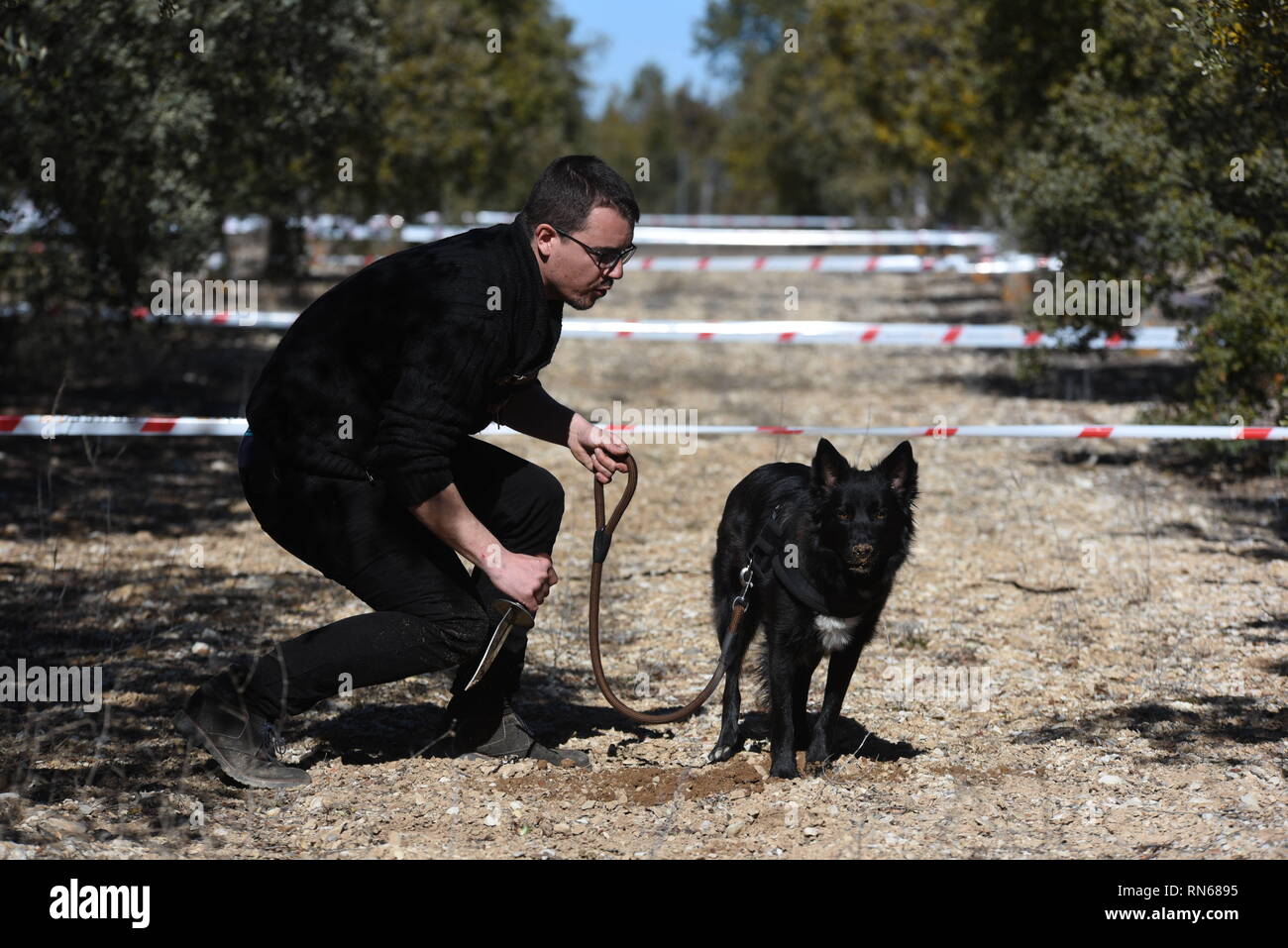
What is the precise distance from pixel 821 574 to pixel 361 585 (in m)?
1.77

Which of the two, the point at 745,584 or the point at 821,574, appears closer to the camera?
the point at 821,574

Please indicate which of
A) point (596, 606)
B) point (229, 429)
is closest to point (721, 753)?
point (596, 606)

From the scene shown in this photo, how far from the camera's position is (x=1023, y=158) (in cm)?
1578

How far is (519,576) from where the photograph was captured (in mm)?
4676

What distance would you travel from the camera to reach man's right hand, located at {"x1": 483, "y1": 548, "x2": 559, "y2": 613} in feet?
15.2

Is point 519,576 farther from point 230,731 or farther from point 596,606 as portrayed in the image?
point 230,731

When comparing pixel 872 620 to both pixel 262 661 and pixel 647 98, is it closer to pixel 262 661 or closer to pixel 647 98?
pixel 262 661

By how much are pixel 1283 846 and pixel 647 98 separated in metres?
123

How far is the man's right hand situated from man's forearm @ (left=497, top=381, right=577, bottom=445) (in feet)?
2.28

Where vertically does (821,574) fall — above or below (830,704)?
above

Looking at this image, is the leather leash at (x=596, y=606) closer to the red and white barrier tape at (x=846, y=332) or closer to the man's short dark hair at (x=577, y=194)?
the man's short dark hair at (x=577, y=194)

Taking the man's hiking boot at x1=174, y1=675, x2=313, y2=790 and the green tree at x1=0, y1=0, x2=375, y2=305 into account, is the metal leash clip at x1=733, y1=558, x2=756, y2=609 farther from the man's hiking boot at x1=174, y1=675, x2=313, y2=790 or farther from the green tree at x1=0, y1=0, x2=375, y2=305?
the green tree at x1=0, y1=0, x2=375, y2=305

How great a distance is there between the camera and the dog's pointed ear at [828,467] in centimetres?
540

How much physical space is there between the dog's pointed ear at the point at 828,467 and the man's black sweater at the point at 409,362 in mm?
1167
